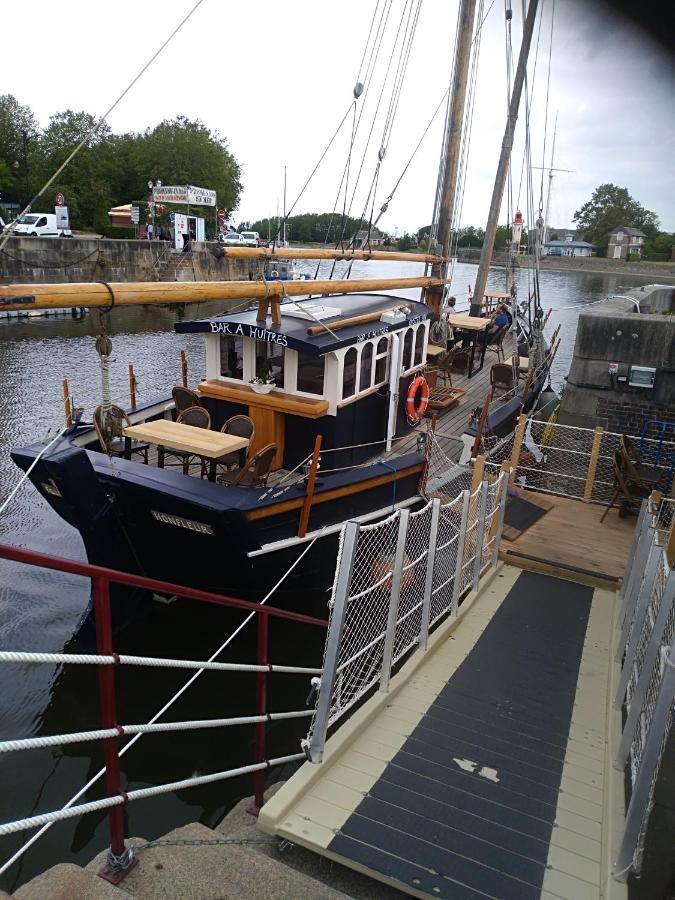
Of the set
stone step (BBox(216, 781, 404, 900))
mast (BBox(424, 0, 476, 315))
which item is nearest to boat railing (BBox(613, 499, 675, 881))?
stone step (BBox(216, 781, 404, 900))

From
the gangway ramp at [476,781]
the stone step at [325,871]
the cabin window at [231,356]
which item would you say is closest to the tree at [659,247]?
the cabin window at [231,356]

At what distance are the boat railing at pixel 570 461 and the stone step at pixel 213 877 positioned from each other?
8.45 metres

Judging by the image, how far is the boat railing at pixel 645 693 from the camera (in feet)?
10.6

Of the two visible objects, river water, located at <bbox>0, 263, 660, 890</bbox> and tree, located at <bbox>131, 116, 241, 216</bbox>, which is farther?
tree, located at <bbox>131, 116, 241, 216</bbox>

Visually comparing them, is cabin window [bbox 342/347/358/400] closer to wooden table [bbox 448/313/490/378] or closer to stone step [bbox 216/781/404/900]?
stone step [bbox 216/781/404/900]

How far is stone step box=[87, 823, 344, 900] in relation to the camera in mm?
2834

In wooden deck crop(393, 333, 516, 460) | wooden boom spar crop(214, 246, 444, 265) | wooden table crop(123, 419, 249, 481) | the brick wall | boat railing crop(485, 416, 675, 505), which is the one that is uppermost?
wooden boom spar crop(214, 246, 444, 265)

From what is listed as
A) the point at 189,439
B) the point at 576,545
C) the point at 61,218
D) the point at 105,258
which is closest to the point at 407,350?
the point at 576,545

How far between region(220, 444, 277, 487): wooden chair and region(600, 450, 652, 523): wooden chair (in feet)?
17.1

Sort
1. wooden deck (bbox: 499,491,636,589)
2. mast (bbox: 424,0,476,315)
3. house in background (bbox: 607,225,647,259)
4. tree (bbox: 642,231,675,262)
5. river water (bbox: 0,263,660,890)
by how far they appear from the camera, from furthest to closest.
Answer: house in background (bbox: 607,225,647,259) → tree (bbox: 642,231,675,262) → mast (bbox: 424,0,476,315) → wooden deck (bbox: 499,491,636,589) → river water (bbox: 0,263,660,890)

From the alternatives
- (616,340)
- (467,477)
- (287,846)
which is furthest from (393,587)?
(616,340)

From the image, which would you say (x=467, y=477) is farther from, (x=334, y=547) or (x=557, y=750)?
(x=557, y=750)

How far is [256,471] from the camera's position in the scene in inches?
328

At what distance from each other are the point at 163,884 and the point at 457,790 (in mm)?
1906
